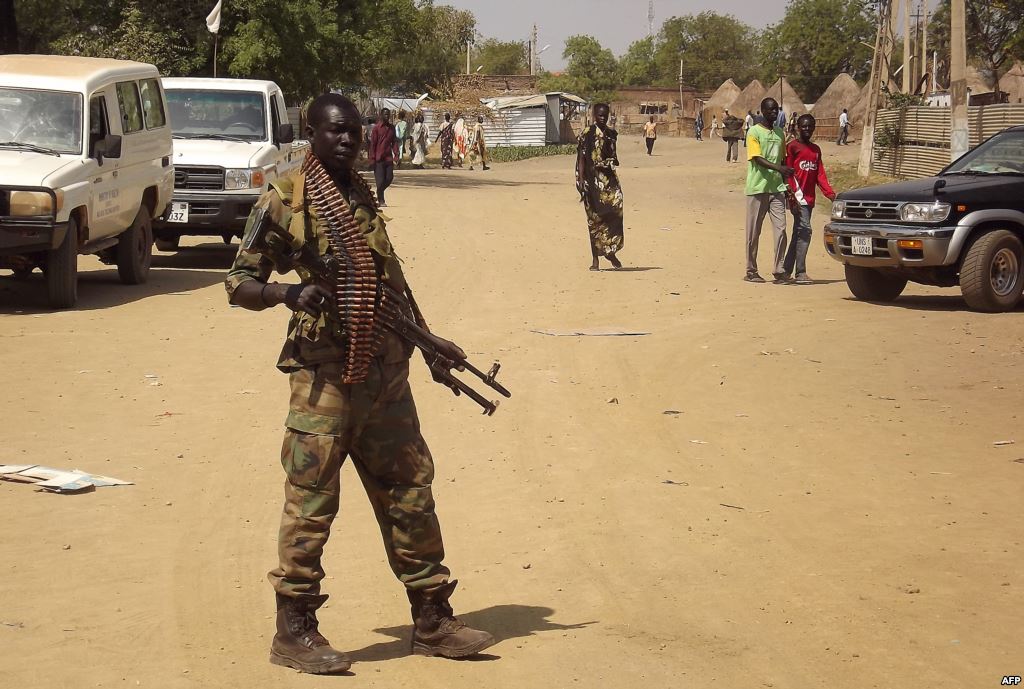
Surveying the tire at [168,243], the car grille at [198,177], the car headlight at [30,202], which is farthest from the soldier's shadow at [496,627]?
the tire at [168,243]

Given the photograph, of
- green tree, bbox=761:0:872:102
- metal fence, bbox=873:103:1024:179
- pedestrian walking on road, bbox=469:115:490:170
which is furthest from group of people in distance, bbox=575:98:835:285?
green tree, bbox=761:0:872:102

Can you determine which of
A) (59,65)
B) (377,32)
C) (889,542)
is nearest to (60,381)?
(59,65)

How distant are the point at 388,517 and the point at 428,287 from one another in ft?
31.2

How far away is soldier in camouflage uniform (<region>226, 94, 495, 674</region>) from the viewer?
4246mm

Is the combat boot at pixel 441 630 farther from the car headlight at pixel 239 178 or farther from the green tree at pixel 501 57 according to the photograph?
the green tree at pixel 501 57

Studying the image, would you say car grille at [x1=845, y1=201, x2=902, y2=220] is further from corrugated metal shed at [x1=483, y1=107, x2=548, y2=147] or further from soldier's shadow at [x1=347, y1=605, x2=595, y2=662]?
corrugated metal shed at [x1=483, y1=107, x2=548, y2=147]

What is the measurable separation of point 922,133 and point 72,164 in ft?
71.0

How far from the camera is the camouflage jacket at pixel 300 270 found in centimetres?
422

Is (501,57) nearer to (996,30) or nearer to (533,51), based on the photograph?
(533,51)

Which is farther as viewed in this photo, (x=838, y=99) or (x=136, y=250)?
(x=838, y=99)

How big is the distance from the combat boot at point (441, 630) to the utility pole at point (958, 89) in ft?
59.3

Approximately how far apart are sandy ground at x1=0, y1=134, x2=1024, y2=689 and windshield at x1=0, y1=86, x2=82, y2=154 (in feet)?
5.02

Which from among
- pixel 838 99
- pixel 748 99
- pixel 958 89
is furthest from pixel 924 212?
pixel 748 99

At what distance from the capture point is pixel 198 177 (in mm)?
15641
